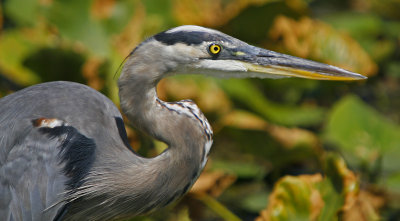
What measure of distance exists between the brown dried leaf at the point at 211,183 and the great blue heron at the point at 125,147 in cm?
84

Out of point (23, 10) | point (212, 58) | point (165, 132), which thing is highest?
point (212, 58)

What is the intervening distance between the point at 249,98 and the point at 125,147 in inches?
69.2

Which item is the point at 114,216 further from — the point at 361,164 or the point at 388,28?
the point at 388,28

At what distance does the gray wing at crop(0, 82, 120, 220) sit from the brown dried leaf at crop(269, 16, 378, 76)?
2240 millimetres

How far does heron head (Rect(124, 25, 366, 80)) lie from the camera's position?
87.6 inches

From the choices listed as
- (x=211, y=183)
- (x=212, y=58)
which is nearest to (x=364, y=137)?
(x=211, y=183)

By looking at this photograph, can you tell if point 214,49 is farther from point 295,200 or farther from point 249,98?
point 249,98

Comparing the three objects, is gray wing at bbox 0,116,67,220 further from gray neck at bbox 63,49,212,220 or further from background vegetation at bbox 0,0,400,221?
background vegetation at bbox 0,0,400,221

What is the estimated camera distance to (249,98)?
159 inches

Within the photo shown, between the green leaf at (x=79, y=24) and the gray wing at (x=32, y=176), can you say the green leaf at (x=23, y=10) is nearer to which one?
the green leaf at (x=79, y=24)

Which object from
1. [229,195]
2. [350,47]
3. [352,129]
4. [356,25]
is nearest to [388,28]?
[356,25]

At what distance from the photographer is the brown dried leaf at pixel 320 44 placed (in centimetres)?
434

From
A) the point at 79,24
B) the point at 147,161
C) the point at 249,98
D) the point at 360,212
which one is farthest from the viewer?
the point at 79,24

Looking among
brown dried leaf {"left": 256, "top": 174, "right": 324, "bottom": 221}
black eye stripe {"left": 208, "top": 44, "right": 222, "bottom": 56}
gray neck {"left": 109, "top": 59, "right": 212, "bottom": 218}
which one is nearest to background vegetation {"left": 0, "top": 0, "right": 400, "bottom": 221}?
brown dried leaf {"left": 256, "top": 174, "right": 324, "bottom": 221}
